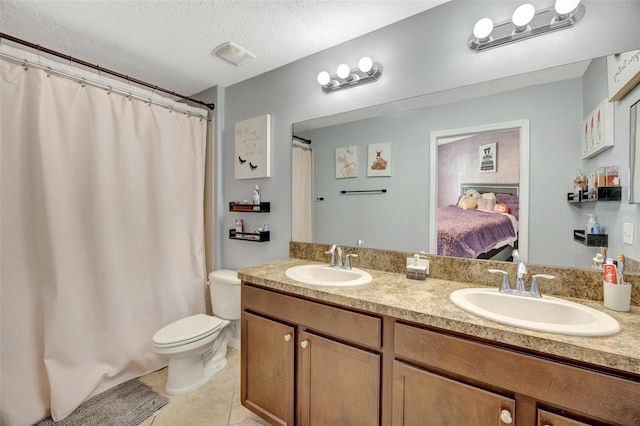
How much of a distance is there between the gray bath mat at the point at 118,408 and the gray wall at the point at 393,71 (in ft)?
3.35

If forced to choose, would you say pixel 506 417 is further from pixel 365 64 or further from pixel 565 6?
pixel 365 64

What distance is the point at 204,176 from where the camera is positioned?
2521 mm

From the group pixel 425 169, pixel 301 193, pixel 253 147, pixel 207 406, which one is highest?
pixel 253 147

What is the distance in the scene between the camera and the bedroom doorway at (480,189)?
1299 mm

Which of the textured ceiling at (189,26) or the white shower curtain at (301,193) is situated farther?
the white shower curtain at (301,193)

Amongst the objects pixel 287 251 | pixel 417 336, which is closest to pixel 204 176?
pixel 287 251

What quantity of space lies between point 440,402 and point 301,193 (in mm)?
1439

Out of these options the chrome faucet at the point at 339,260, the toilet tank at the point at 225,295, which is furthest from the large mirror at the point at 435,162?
the toilet tank at the point at 225,295

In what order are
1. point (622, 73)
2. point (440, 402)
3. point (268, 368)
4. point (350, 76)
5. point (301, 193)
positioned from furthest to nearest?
point (301, 193), point (350, 76), point (268, 368), point (622, 73), point (440, 402)

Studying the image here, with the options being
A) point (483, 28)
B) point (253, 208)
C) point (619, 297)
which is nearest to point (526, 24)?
point (483, 28)

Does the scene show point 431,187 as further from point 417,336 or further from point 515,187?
point 417,336

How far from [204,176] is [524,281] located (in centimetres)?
245

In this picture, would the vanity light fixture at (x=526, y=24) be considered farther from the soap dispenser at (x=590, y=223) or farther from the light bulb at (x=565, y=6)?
the soap dispenser at (x=590, y=223)

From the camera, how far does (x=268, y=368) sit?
1494 millimetres
